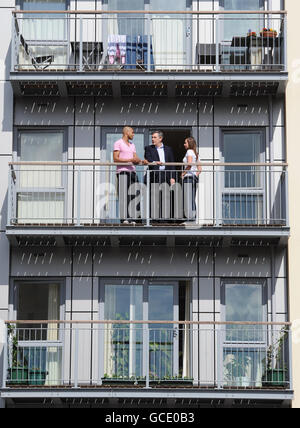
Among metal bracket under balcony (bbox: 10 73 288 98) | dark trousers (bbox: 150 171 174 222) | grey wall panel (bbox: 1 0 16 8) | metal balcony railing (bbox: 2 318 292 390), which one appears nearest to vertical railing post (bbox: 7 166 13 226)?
metal bracket under balcony (bbox: 10 73 288 98)

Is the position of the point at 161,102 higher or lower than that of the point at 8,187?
higher

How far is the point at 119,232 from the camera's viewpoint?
2669 cm

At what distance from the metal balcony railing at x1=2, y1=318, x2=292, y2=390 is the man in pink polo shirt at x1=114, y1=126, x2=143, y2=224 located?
234 cm

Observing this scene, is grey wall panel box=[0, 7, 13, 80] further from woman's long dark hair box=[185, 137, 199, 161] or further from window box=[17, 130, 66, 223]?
woman's long dark hair box=[185, 137, 199, 161]

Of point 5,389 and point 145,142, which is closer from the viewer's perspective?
point 5,389

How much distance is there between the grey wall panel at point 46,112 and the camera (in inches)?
1115

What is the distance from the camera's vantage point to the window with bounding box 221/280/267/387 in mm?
26641

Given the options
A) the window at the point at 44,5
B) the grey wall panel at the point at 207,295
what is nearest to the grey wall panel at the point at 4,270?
the grey wall panel at the point at 207,295

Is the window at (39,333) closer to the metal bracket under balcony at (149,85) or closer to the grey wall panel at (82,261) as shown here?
the grey wall panel at (82,261)

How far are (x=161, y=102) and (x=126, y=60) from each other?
115 centimetres

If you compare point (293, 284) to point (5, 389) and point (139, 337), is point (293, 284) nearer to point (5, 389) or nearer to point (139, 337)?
point (139, 337)

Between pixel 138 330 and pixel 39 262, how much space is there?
249 cm

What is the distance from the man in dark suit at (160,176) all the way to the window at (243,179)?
1190 mm
